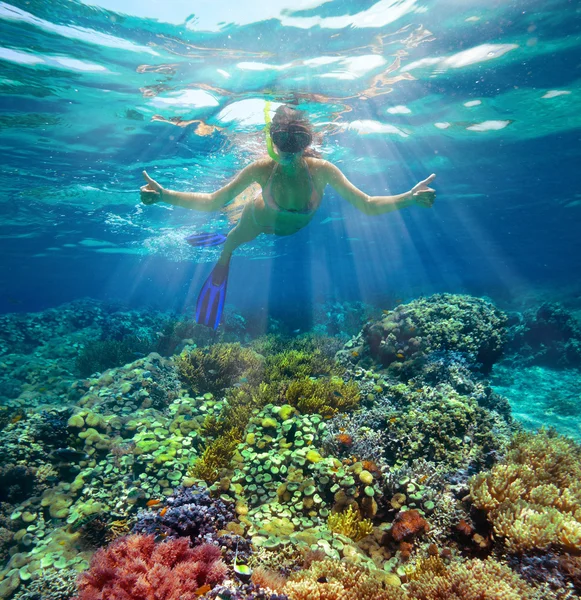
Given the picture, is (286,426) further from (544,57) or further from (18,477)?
(544,57)

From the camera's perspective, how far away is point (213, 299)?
7.93 metres

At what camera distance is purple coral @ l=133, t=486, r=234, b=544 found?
375cm

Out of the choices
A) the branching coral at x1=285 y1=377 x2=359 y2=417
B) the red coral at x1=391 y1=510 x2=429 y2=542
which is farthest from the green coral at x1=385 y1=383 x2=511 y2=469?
the red coral at x1=391 y1=510 x2=429 y2=542

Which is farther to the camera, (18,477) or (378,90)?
(378,90)

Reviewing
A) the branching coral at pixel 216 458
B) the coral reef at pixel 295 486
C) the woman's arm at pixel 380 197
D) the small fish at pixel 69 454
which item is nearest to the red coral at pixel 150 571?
the coral reef at pixel 295 486

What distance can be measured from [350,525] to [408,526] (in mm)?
733

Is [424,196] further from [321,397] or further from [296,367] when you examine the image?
[296,367]

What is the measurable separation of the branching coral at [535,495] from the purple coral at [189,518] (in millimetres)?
3308

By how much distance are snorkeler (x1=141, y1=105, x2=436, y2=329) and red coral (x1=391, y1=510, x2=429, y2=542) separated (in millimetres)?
4295

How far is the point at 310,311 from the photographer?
81.0ft

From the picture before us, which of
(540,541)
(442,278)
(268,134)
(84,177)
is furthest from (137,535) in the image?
(442,278)

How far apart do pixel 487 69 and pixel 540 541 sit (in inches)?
550

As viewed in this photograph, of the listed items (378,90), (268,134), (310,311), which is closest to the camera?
(268,134)

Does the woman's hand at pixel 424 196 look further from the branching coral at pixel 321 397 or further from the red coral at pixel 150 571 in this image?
the red coral at pixel 150 571
